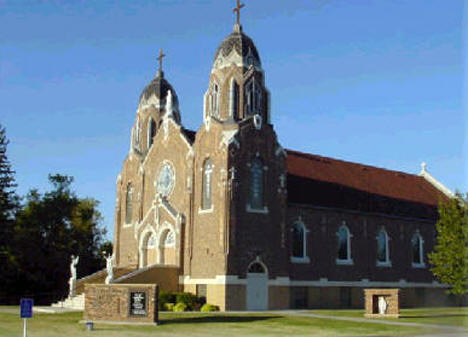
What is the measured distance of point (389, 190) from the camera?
176 ft

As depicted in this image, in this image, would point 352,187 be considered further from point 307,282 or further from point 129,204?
point 129,204

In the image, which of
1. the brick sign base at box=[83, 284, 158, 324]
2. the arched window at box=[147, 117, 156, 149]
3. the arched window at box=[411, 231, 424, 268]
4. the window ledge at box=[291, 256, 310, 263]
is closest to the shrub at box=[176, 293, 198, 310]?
the window ledge at box=[291, 256, 310, 263]

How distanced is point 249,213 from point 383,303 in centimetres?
1023

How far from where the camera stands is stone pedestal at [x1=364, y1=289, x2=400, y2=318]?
112 ft

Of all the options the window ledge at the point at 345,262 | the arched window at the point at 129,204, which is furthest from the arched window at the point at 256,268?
the arched window at the point at 129,204

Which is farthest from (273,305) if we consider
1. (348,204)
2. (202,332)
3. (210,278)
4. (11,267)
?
(11,267)

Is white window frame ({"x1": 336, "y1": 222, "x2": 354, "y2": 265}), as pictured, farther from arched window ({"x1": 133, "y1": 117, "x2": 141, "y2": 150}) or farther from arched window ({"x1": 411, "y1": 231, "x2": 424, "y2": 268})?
arched window ({"x1": 133, "y1": 117, "x2": 141, "y2": 150})

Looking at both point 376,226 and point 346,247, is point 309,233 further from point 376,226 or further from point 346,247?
point 376,226

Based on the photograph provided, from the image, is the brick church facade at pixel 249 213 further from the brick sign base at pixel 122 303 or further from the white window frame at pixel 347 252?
the brick sign base at pixel 122 303

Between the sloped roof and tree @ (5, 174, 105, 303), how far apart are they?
2178 cm

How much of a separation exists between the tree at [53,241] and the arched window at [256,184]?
19964 millimetres

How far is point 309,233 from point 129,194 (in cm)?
1603

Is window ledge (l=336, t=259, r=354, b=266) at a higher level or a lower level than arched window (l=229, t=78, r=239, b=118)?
lower

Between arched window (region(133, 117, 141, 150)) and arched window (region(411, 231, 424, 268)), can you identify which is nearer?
arched window (region(411, 231, 424, 268))
